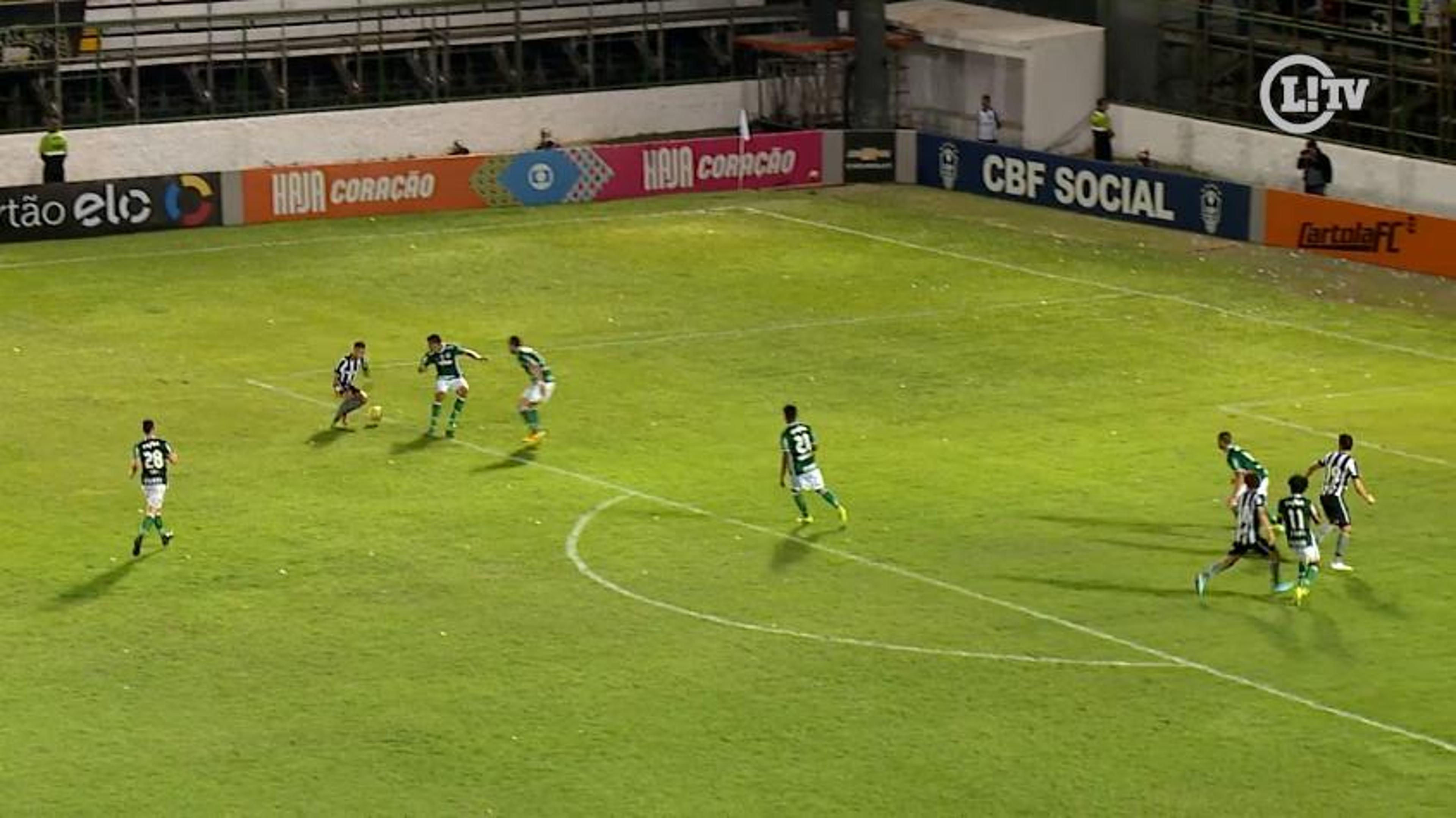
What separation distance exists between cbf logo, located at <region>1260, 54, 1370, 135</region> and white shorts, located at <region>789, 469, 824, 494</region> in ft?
98.3

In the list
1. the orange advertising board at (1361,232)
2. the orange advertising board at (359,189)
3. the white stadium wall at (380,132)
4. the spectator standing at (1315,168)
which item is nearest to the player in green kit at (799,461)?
the orange advertising board at (1361,232)

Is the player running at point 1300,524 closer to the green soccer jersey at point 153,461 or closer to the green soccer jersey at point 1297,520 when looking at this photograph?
the green soccer jersey at point 1297,520

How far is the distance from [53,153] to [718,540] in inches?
1242

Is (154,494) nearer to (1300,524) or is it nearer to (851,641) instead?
(851,641)

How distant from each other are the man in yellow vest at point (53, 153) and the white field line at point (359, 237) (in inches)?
207

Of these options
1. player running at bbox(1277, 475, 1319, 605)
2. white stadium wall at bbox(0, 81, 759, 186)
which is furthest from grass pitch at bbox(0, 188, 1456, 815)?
white stadium wall at bbox(0, 81, 759, 186)

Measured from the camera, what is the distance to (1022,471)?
134 ft

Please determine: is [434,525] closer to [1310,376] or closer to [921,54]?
[1310,376]

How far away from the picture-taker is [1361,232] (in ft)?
189

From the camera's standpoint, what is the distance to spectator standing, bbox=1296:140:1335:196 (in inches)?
2408

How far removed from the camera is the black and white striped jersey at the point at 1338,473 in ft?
117

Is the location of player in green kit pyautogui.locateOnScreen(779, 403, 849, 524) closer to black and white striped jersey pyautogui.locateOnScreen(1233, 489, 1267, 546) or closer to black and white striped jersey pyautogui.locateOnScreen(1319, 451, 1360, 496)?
black and white striped jersey pyautogui.locateOnScreen(1233, 489, 1267, 546)

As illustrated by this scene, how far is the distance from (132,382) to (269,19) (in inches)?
1027

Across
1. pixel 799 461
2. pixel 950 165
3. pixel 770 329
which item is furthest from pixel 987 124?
pixel 799 461
